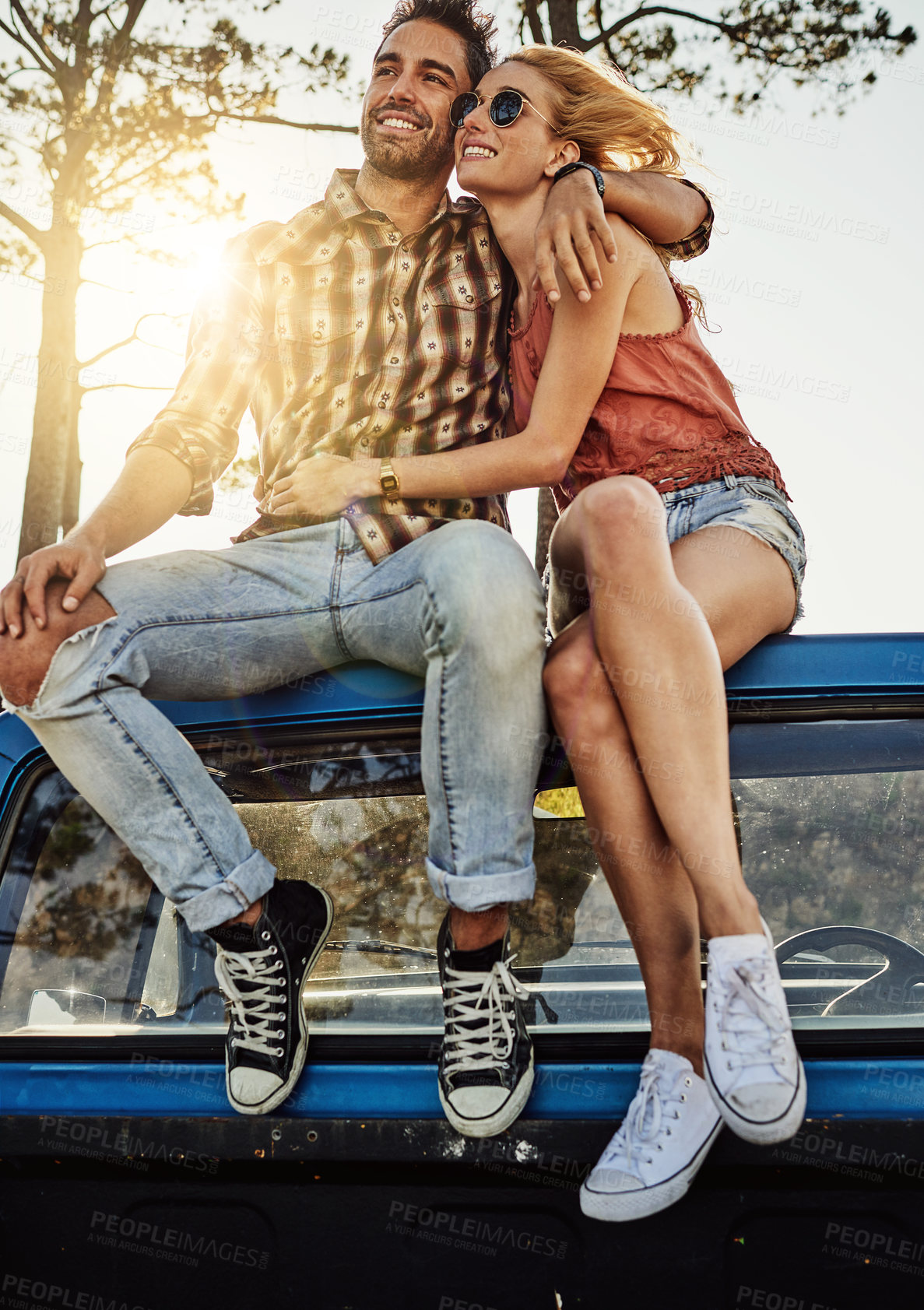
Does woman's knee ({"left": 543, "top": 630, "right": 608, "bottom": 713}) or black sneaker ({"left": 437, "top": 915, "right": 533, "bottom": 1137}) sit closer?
black sneaker ({"left": 437, "top": 915, "right": 533, "bottom": 1137})

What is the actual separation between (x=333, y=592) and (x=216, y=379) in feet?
2.41

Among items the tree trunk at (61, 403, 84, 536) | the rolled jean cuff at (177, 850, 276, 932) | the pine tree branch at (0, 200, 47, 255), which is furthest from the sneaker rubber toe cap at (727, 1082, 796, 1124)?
the pine tree branch at (0, 200, 47, 255)

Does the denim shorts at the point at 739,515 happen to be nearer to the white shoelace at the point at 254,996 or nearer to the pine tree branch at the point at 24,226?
the white shoelace at the point at 254,996

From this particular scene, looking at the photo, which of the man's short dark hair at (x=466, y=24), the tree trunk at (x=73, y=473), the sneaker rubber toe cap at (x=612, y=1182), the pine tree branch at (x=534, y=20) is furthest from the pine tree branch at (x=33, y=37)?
the sneaker rubber toe cap at (x=612, y=1182)

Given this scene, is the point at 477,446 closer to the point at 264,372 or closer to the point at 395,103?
the point at 264,372

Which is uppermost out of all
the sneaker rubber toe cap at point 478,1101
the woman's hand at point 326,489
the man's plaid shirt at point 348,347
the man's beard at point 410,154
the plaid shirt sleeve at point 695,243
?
the man's beard at point 410,154

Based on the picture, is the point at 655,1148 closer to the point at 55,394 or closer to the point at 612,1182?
the point at 612,1182

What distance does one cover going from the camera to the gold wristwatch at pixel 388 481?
202 cm

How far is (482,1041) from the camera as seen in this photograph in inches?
59.9

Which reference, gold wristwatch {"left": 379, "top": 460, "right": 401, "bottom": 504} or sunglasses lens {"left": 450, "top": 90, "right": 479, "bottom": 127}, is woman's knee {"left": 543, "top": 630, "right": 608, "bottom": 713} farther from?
sunglasses lens {"left": 450, "top": 90, "right": 479, "bottom": 127}

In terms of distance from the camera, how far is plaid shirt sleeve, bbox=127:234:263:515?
219 cm

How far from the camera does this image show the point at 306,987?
169cm

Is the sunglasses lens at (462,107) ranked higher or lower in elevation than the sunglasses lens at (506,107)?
higher

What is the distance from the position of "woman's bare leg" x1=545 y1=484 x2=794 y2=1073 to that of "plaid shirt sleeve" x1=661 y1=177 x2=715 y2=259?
89cm
